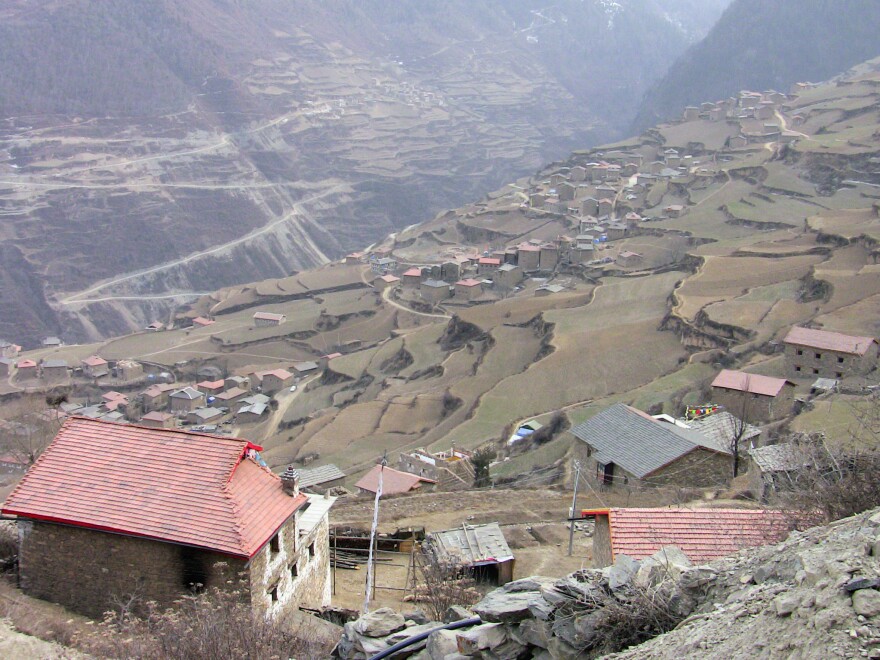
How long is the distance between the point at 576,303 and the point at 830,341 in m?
A: 24.4

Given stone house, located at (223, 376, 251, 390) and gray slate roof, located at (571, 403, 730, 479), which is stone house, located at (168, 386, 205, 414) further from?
gray slate roof, located at (571, 403, 730, 479)

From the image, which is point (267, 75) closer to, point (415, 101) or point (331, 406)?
point (415, 101)

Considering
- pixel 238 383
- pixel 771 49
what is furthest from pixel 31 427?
pixel 771 49

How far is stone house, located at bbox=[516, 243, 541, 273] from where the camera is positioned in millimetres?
69062

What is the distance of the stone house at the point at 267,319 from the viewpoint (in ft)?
243

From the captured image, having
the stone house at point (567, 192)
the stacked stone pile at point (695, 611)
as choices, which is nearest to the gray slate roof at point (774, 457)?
the stacked stone pile at point (695, 611)

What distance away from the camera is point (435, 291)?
2702 inches

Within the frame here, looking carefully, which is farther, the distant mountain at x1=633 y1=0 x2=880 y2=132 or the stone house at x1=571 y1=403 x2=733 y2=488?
the distant mountain at x1=633 y1=0 x2=880 y2=132

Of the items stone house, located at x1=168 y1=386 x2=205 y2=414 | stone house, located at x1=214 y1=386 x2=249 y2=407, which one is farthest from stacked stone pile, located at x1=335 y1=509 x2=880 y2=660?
stone house, located at x1=168 y1=386 x2=205 y2=414

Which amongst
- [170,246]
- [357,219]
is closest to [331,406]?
[170,246]

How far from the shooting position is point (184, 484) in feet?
38.8

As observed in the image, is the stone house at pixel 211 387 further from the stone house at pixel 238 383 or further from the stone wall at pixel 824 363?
the stone wall at pixel 824 363

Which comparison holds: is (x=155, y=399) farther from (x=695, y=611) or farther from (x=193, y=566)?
(x=695, y=611)

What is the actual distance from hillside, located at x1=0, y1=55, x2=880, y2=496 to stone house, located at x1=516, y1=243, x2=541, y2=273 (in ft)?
0.59
